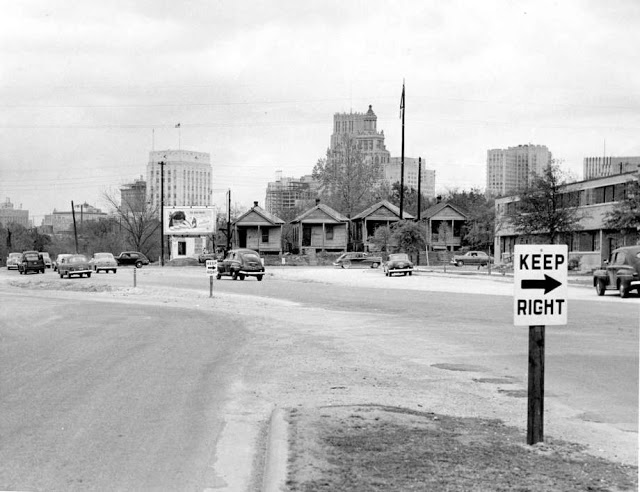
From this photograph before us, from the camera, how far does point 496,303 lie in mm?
28062

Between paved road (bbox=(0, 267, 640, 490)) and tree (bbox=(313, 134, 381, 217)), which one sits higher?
tree (bbox=(313, 134, 381, 217))

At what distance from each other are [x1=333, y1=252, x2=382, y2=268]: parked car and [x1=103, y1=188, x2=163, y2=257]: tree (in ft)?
132

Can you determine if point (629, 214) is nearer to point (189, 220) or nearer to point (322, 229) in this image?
point (322, 229)

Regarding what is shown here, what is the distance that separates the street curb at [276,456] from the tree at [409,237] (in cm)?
6446

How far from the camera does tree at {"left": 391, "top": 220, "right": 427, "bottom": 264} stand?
72500mm

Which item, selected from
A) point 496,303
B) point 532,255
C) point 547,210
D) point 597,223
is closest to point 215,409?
point 532,255

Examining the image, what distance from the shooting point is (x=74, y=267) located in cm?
5525

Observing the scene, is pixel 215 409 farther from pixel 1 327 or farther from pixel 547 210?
pixel 547 210

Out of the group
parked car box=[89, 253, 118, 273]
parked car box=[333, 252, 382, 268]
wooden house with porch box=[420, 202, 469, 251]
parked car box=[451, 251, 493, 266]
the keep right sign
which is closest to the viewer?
the keep right sign

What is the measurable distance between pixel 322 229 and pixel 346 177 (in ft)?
73.2

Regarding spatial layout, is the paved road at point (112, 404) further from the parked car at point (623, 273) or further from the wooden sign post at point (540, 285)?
the parked car at point (623, 273)

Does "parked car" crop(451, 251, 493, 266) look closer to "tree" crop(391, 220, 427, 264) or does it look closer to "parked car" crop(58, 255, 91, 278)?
"tree" crop(391, 220, 427, 264)

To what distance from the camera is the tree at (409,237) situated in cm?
7250

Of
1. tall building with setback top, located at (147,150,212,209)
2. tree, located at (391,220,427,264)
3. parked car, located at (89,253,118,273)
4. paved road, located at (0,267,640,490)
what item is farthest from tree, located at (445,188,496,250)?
paved road, located at (0,267,640,490)
